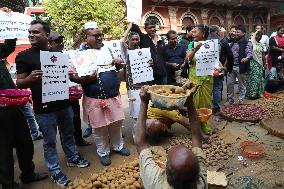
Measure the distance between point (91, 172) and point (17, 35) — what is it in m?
2.26

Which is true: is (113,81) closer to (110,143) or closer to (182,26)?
(110,143)

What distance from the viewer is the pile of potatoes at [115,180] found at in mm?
3760

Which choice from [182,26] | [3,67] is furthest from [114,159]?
[182,26]

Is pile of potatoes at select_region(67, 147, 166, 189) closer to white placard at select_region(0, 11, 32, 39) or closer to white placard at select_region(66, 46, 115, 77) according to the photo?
white placard at select_region(66, 46, 115, 77)

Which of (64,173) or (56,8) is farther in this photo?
(56,8)

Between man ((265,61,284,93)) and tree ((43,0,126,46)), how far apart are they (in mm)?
7279

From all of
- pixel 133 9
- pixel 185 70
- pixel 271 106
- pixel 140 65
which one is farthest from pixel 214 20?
pixel 140 65

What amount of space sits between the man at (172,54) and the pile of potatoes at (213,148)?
1.50 metres

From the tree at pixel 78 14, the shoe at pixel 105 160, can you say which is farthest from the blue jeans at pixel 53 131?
the tree at pixel 78 14

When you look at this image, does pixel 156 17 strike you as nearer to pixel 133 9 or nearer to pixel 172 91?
pixel 133 9

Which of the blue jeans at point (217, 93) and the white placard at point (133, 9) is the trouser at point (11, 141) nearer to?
the white placard at point (133, 9)

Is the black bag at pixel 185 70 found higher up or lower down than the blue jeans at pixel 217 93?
higher up

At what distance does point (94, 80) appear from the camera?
4.49m

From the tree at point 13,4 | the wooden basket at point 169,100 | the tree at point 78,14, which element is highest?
the tree at point 13,4
